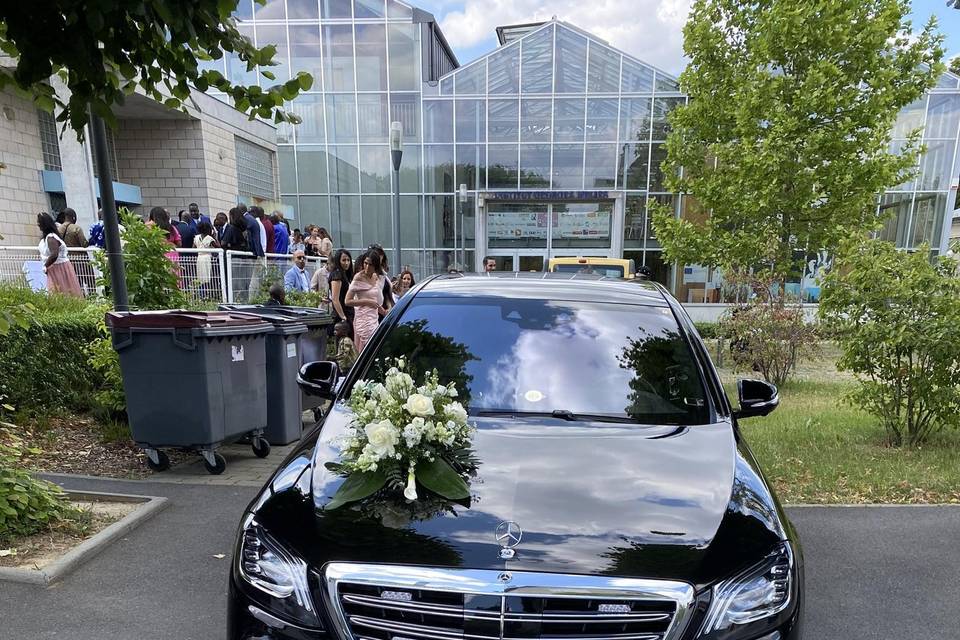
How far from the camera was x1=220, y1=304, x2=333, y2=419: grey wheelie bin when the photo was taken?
5934 millimetres

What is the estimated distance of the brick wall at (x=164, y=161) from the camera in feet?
55.3

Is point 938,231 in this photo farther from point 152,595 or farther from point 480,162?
point 152,595

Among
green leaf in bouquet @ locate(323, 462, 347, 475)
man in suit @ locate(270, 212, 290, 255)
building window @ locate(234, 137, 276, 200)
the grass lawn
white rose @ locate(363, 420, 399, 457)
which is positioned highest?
building window @ locate(234, 137, 276, 200)

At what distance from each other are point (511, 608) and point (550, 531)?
0.29 m

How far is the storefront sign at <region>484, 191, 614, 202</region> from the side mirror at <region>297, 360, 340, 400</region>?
1917cm

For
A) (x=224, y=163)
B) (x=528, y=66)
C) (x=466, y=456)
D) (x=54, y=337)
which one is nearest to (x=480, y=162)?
(x=528, y=66)

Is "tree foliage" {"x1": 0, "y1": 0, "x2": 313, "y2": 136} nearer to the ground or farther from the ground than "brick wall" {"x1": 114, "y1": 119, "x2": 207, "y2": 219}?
nearer to the ground

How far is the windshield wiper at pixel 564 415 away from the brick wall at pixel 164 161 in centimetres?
1735

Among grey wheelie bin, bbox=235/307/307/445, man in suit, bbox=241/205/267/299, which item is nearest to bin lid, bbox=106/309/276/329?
grey wheelie bin, bbox=235/307/307/445

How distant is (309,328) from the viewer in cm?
612

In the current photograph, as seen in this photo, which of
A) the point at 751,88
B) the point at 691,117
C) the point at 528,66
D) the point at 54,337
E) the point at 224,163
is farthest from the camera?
the point at 528,66

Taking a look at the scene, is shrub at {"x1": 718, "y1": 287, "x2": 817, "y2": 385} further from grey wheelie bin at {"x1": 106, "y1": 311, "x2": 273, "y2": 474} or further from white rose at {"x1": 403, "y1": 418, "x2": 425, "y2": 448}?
white rose at {"x1": 403, "y1": 418, "x2": 425, "y2": 448}

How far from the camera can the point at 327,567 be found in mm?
1769

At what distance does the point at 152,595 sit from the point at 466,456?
86.7 inches
